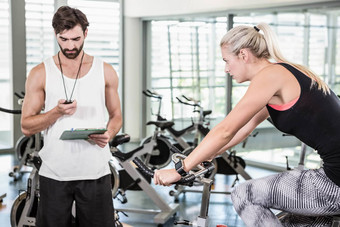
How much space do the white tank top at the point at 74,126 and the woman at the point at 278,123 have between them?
0.66 metres

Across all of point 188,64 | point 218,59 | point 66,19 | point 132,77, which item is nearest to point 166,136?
point 218,59

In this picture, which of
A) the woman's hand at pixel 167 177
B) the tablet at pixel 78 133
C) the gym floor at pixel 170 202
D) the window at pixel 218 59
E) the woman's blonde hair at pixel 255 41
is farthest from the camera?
the window at pixel 218 59

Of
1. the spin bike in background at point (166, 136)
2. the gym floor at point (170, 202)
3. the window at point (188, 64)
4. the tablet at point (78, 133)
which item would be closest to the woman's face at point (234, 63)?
the tablet at point (78, 133)

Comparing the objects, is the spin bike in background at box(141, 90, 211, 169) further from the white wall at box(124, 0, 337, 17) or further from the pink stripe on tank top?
the pink stripe on tank top

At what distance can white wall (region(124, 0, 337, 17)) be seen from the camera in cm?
609

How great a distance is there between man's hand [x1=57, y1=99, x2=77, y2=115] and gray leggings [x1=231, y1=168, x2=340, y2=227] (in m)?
0.81

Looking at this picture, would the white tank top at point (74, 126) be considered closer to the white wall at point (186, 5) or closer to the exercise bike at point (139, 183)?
the exercise bike at point (139, 183)

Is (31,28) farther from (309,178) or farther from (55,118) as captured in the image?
(309,178)

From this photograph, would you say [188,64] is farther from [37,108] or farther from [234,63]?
[234,63]

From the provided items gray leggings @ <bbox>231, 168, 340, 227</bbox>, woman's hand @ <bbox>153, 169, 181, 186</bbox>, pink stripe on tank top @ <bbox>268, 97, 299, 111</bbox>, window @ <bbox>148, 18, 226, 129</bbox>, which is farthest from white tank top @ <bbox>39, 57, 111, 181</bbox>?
window @ <bbox>148, 18, 226, 129</bbox>

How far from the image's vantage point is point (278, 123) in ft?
6.04

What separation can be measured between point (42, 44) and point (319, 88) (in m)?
6.34

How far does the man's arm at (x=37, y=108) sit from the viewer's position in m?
2.24

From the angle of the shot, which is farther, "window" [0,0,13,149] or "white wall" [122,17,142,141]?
"white wall" [122,17,142,141]
